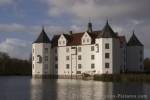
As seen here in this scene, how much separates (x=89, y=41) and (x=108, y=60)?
7279mm

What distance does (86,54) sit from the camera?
233 ft

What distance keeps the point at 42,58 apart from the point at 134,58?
19937 millimetres

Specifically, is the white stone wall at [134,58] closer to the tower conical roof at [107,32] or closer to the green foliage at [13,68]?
the tower conical roof at [107,32]

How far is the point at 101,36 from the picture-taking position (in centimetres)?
6562

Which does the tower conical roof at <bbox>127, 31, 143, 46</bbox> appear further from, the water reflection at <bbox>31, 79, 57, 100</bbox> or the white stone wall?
the water reflection at <bbox>31, 79, 57, 100</bbox>

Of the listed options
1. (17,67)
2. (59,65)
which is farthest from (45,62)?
(17,67)

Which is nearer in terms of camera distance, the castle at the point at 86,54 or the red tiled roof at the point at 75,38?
the castle at the point at 86,54

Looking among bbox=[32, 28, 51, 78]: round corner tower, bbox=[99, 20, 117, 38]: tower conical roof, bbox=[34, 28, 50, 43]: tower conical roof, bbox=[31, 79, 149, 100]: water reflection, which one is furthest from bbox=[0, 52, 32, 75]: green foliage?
bbox=[31, 79, 149, 100]: water reflection

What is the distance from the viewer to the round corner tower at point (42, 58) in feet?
247

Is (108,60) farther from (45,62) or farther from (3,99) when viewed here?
(3,99)

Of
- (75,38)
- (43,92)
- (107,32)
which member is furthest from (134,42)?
(43,92)

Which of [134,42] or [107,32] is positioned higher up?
[107,32]

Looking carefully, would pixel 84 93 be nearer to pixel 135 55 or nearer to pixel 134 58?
pixel 135 55

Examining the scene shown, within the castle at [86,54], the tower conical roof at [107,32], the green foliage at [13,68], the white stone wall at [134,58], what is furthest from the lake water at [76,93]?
the green foliage at [13,68]
